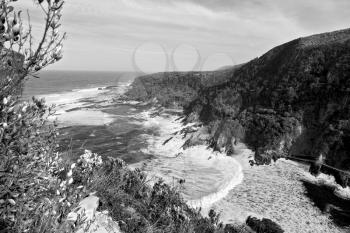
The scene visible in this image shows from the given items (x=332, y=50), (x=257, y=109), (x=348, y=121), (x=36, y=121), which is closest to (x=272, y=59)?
(x=332, y=50)

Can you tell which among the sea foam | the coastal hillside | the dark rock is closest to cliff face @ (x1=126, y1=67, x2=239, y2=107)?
the coastal hillside

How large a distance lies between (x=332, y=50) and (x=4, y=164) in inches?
1487

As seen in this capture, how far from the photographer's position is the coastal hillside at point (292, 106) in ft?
88.1

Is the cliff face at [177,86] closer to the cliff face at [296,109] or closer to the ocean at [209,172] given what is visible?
the ocean at [209,172]

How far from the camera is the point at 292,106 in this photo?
3212cm

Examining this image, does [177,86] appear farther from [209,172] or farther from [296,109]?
[209,172]

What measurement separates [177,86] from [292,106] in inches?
1635

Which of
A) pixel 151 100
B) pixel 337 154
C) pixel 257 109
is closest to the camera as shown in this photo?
pixel 337 154

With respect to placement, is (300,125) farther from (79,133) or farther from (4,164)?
(4,164)

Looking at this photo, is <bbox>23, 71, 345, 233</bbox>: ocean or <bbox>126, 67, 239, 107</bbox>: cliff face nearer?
<bbox>23, 71, 345, 233</bbox>: ocean

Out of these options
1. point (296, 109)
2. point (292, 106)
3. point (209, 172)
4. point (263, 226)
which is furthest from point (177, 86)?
point (263, 226)

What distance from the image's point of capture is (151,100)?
65812mm

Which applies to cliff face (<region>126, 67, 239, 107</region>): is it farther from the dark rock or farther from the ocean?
the dark rock

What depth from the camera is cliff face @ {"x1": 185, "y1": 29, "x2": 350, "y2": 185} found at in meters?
26.8
